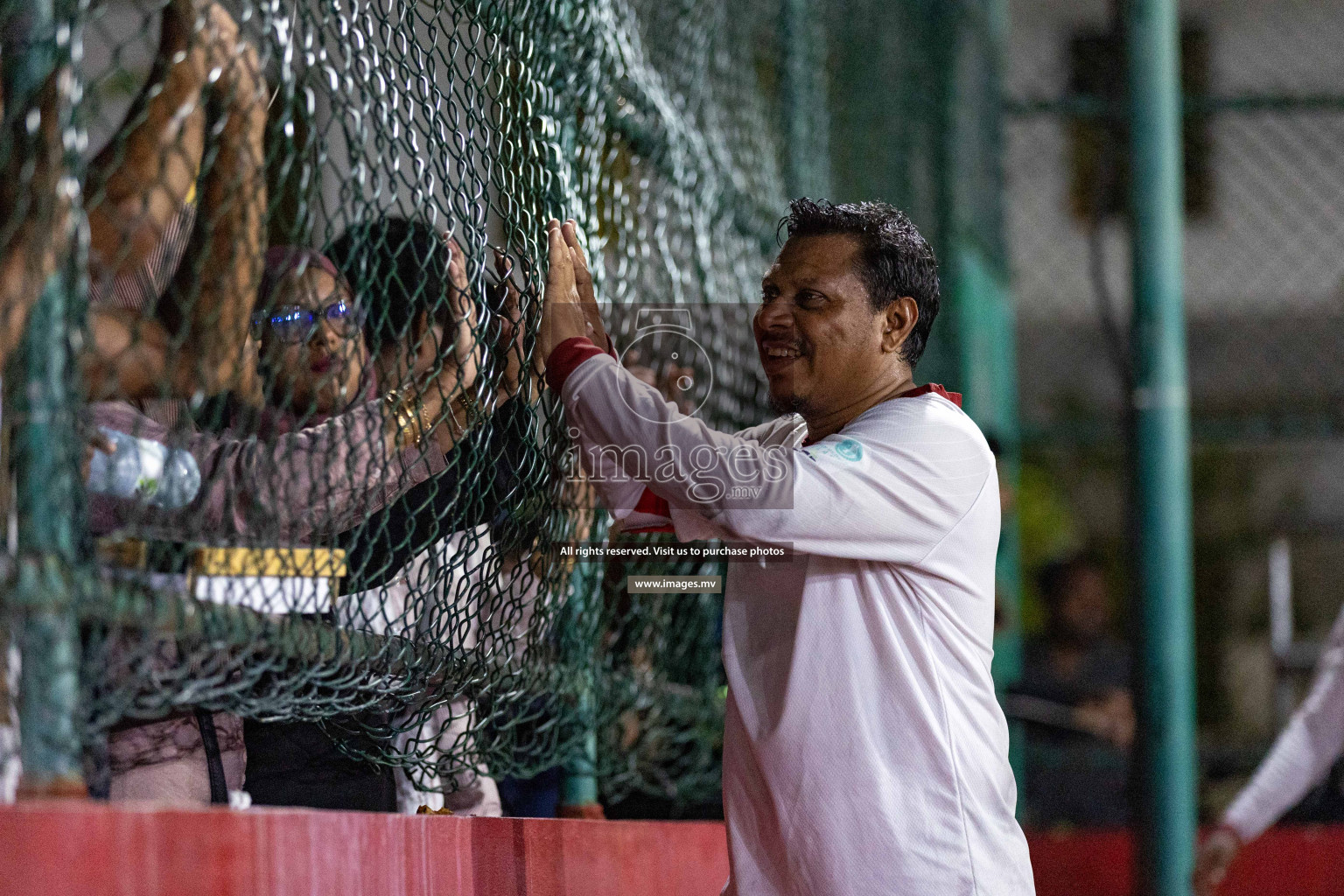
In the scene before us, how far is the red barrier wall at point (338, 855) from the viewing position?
1.32m

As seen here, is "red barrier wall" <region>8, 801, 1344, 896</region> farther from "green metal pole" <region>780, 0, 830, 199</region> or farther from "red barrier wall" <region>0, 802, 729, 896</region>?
"green metal pole" <region>780, 0, 830, 199</region>

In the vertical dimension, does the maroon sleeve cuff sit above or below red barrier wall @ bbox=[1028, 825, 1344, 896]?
above

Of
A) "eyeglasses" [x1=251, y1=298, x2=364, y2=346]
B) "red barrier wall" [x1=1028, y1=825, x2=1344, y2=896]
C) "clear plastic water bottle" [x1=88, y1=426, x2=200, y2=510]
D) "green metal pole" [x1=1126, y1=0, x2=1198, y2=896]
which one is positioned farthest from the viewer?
"red barrier wall" [x1=1028, y1=825, x2=1344, y2=896]

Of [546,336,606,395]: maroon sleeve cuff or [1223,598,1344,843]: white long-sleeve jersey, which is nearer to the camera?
[546,336,606,395]: maroon sleeve cuff

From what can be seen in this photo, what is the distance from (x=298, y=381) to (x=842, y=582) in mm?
758

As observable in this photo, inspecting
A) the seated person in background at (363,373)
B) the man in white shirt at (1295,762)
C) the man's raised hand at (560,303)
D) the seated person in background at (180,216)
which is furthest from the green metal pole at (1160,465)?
the seated person in background at (180,216)

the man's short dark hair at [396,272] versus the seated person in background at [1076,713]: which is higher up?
the man's short dark hair at [396,272]

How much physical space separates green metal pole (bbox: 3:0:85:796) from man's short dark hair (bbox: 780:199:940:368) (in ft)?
3.71

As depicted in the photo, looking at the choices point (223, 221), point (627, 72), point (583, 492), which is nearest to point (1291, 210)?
point (627, 72)

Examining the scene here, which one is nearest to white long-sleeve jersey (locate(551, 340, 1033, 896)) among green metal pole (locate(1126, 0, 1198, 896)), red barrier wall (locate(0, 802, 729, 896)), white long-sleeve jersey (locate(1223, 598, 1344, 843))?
red barrier wall (locate(0, 802, 729, 896))

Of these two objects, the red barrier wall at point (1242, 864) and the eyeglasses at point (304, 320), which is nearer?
the eyeglasses at point (304, 320)

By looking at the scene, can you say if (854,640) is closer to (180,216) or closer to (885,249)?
(885,249)

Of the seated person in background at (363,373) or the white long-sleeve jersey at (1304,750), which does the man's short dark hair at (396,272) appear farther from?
the white long-sleeve jersey at (1304,750)

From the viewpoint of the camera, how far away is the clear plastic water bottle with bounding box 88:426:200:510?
1.47 m
